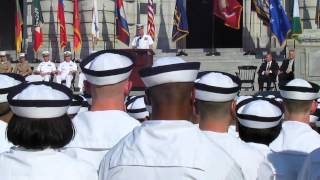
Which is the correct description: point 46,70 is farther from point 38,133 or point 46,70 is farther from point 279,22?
point 38,133

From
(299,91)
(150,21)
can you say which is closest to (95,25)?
(150,21)

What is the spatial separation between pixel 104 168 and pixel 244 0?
78.0ft

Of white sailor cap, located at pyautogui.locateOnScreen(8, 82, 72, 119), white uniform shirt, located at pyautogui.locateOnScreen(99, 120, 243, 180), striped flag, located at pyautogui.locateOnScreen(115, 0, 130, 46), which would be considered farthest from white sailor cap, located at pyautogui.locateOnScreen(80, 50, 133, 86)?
striped flag, located at pyautogui.locateOnScreen(115, 0, 130, 46)

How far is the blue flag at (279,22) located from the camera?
22109 mm

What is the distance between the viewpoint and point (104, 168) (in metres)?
3.29

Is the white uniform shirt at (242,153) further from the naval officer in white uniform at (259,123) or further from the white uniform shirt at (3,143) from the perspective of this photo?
the white uniform shirt at (3,143)

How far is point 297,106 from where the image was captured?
5.21 metres

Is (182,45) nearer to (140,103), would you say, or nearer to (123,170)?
(140,103)

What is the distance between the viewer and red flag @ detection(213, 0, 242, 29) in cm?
2408

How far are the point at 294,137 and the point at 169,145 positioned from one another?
1908 millimetres

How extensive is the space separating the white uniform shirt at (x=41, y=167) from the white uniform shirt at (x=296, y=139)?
180 cm

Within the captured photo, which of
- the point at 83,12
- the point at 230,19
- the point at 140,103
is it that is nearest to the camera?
the point at 140,103

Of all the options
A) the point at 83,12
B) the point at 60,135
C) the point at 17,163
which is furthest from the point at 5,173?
the point at 83,12

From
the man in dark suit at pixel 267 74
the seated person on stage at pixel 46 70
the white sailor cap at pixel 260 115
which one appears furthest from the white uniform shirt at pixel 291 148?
the seated person on stage at pixel 46 70
